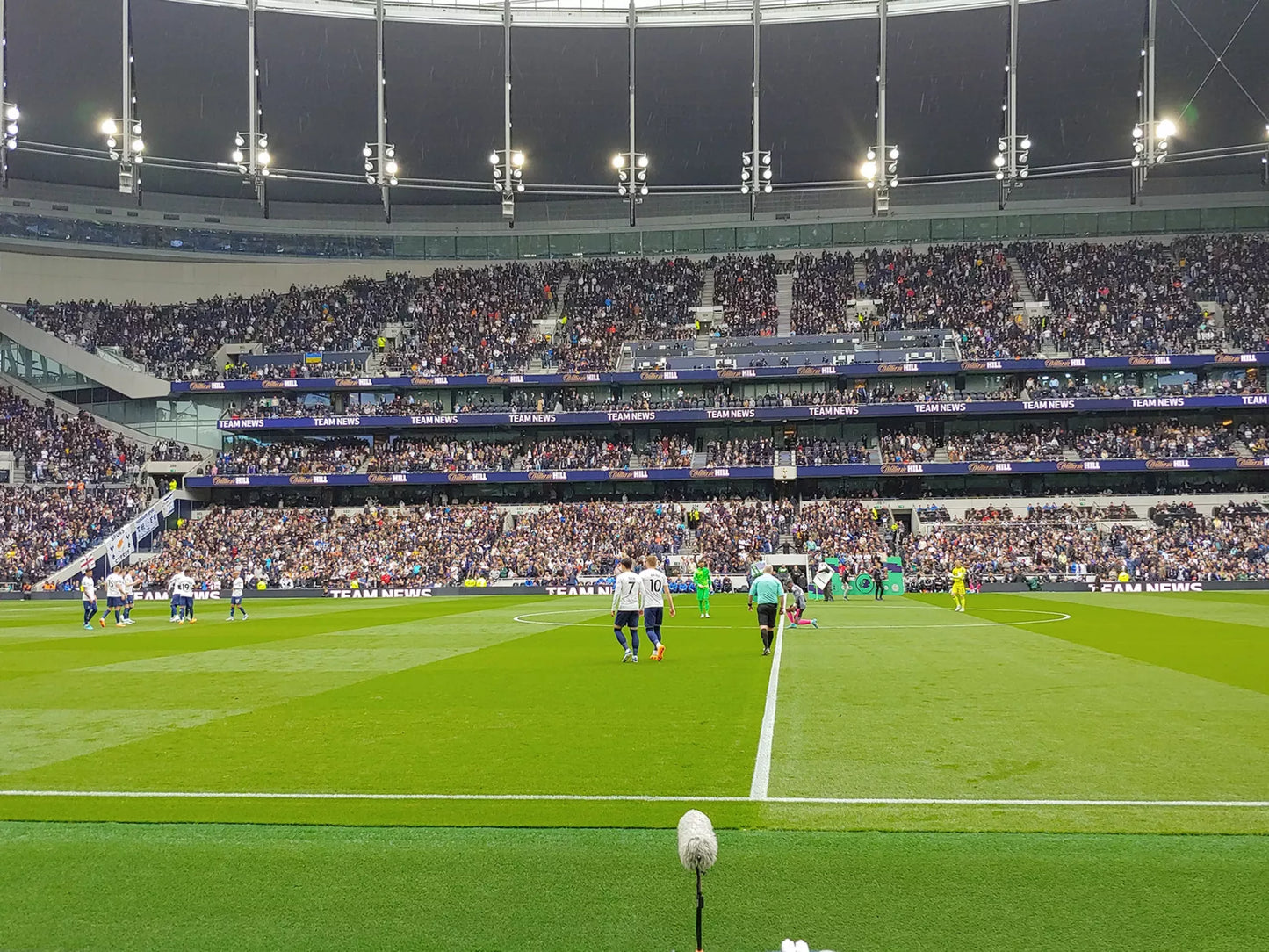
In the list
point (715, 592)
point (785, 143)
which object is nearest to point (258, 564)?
point (715, 592)

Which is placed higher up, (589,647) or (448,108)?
(448,108)

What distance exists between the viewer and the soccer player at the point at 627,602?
56.2ft

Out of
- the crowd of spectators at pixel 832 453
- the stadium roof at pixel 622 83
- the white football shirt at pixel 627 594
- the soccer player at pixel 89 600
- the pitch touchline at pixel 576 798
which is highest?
the stadium roof at pixel 622 83

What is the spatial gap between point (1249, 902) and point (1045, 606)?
30340mm

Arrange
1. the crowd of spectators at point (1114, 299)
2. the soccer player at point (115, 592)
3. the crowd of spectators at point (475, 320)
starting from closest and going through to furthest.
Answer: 1. the soccer player at point (115, 592)
2. the crowd of spectators at point (1114, 299)
3. the crowd of spectators at point (475, 320)

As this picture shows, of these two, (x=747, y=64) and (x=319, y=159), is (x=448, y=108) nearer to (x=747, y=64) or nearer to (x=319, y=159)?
(x=319, y=159)

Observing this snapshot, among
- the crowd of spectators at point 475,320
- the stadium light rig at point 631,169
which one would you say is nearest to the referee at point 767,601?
A: the stadium light rig at point 631,169

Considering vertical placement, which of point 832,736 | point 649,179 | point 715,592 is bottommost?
point 715,592

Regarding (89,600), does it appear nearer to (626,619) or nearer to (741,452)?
(626,619)

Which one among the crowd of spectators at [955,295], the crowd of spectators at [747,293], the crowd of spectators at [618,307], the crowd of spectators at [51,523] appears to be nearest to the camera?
the crowd of spectators at [51,523]

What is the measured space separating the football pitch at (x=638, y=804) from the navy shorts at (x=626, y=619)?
884mm

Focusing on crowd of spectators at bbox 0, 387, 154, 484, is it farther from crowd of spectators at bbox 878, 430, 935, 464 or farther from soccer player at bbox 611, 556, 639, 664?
soccer player at bbox 611, 556, 639, 664

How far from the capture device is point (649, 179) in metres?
71.4

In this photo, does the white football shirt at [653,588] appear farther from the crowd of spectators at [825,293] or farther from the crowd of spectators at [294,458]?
the crowd of spectators at [825,293]
